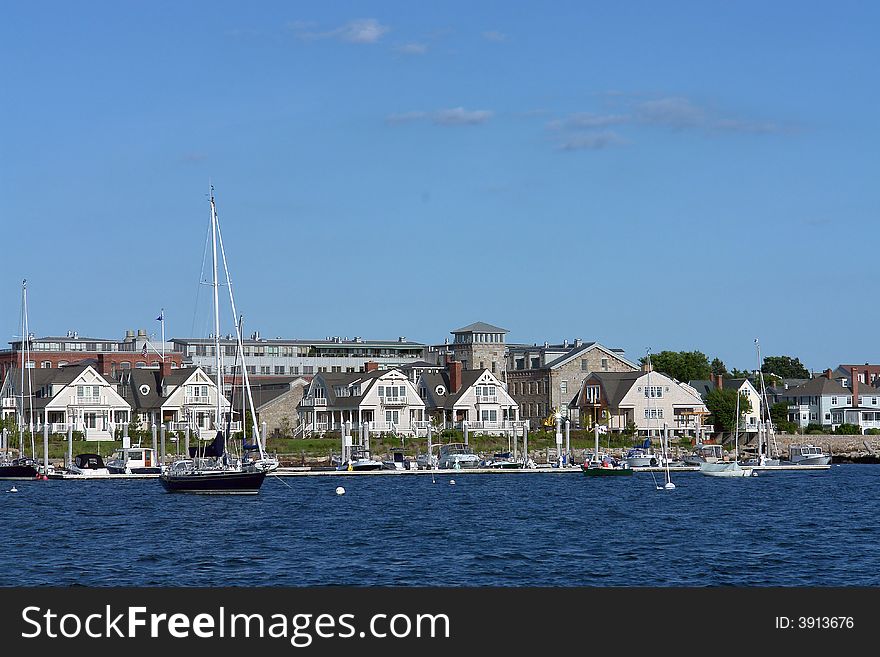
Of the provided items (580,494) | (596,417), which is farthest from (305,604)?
(596,417)

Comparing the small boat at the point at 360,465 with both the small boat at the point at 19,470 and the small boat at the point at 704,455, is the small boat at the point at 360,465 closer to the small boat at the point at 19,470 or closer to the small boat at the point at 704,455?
the small boat at the point at 19,470

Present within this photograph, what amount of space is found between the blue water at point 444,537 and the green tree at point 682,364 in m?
83.0

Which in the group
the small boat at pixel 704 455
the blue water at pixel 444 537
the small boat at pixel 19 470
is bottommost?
the blue water at pixel 444 537

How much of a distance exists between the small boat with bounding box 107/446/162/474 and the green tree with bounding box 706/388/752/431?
55.6 m

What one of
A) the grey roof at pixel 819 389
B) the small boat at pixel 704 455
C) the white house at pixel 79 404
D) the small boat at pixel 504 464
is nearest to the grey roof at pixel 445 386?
the small boat at pixel 704 455

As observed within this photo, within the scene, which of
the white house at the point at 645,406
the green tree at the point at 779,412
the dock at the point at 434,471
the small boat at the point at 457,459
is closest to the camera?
the dock at the point at 434,471

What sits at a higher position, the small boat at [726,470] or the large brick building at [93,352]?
the large brick building at [93,352]

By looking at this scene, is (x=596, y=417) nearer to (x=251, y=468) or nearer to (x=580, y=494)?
(x=580, y=494)

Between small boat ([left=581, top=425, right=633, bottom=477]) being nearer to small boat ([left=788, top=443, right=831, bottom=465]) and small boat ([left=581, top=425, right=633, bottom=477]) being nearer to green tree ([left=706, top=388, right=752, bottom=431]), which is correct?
small boat ([left=788, top=443, right=831, bottom=465])

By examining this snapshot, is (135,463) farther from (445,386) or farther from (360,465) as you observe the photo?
(445,386)

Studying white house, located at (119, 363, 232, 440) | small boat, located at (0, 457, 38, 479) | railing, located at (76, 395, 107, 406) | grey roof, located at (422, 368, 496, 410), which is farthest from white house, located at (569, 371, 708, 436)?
small boat, located at (0, 457, 38, 479)

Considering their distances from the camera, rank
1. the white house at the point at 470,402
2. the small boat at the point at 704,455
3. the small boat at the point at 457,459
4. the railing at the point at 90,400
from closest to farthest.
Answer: the small boat at the point at 457,459 → the small boat at the point at 704,455 → the railing at the point at 90,400 → the white house at the point at 470,402

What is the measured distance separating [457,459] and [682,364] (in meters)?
67.3

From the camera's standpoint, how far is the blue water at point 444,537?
125 feet
